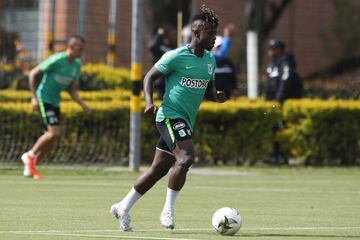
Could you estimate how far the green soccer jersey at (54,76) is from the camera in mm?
18906

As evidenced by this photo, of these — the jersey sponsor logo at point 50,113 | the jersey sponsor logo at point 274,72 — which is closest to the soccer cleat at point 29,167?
the jersey sponsor logo at point 50,113

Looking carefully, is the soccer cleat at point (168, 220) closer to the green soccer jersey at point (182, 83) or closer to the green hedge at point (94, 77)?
the green soccer jersey at point (182, 83)

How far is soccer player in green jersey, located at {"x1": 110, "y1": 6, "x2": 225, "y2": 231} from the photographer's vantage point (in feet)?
37.2

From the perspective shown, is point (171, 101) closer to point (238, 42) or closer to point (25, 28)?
point (25, 28)

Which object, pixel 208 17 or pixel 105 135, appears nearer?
pixel 208 17

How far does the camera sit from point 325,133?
22641mm

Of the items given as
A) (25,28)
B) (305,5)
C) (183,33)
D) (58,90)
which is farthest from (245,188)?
(305,5)

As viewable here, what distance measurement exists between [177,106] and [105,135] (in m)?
10.1

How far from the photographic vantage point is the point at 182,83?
1163 centimetres

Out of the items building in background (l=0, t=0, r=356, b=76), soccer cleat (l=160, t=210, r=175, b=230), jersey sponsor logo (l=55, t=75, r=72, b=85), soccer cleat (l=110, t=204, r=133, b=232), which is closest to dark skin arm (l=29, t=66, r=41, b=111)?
jersey sponsor logo (l=55, t=75, r=72, b=85)

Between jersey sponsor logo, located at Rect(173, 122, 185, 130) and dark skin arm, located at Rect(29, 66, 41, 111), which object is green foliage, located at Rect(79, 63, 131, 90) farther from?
jersey sponsor logo, located at Rect(173, 122, 185, 130)

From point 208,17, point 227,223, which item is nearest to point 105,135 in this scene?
point 208,17

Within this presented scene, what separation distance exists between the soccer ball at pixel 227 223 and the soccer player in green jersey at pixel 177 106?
0.55 meters

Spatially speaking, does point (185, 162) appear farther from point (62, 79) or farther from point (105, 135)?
point (105, 135)
